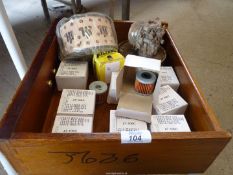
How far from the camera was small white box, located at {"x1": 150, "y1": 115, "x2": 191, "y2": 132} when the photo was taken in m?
0.55

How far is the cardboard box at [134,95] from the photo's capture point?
22.9 inches

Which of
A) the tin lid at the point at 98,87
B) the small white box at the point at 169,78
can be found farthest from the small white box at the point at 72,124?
the small white box at the point at 169,78

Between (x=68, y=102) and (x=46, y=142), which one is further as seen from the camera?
(x=68, y=102)

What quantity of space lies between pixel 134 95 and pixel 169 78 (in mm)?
164

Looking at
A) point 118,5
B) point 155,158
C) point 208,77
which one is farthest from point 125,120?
point 118,5

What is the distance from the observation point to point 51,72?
2.35 feet

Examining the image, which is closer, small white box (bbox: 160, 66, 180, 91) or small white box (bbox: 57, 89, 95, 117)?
small white box (bbox: 57, 89, 95, 117)

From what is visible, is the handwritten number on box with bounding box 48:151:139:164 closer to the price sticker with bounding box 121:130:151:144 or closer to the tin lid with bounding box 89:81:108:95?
the price sticker with bounding box 121:130:151:144

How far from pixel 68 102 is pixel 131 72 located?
216 mm

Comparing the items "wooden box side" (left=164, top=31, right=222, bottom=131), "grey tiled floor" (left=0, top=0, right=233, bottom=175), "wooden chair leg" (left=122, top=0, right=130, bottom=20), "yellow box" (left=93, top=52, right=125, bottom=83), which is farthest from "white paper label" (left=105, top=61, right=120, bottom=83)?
"wooden chair leg" (left=122, top=0, right=130, bottom=20)

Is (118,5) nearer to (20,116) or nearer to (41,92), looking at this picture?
(41,92)

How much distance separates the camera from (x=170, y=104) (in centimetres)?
64

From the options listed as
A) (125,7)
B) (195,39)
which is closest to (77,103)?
(125,7)

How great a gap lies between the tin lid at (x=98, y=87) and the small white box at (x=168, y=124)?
19 cm
